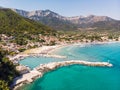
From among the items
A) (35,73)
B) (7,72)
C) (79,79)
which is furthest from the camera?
(35,73)

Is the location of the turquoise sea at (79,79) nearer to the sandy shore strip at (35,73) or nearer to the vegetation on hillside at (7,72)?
the sandy shore strip at (35,73)

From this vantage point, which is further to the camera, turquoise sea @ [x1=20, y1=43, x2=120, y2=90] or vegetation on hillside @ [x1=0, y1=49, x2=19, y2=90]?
turquoise sea @ [x1=20, y1=43, x2=120, y2=90]

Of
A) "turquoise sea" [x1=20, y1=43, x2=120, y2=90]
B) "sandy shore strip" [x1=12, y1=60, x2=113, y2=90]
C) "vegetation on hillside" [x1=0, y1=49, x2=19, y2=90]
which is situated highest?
"vegetation on hillside" [x1=0, y1=49, x2=19, y2=90]

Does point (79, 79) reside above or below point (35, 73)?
below

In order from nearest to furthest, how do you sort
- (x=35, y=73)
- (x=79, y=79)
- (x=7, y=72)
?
(x=7, y=72) < (x=79, y=79) < (x=35, y=73)

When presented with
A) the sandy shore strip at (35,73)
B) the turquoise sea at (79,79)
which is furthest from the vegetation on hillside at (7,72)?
the turquoise sea at (79,79)

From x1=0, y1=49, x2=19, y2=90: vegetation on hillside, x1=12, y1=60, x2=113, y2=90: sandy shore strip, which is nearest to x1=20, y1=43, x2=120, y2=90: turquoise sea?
x1=12, y1=60, x2=113, y2=90: sandy shore strip

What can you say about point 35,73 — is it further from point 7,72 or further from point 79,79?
point 79,79

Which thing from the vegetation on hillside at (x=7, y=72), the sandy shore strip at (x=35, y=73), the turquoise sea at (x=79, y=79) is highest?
the vegetation on hillside at (x=7, y=72)

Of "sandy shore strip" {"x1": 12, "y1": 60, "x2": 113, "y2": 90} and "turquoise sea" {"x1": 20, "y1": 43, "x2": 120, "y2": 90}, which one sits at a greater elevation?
"sandy shore strip" {"x1": 12, "y1": 60, "x2": 113, "y2": 90}

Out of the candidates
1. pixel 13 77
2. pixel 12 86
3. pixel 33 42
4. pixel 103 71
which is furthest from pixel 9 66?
pixel 33 42

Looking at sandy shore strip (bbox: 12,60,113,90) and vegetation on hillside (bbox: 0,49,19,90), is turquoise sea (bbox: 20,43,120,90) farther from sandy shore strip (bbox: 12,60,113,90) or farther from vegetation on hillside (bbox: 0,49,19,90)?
vegetation on hillside (bbox: 0,49,19,90)

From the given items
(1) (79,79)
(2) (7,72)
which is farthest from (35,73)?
(1) (79,79)

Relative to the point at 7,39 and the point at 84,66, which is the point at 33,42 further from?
the point at 84,66
